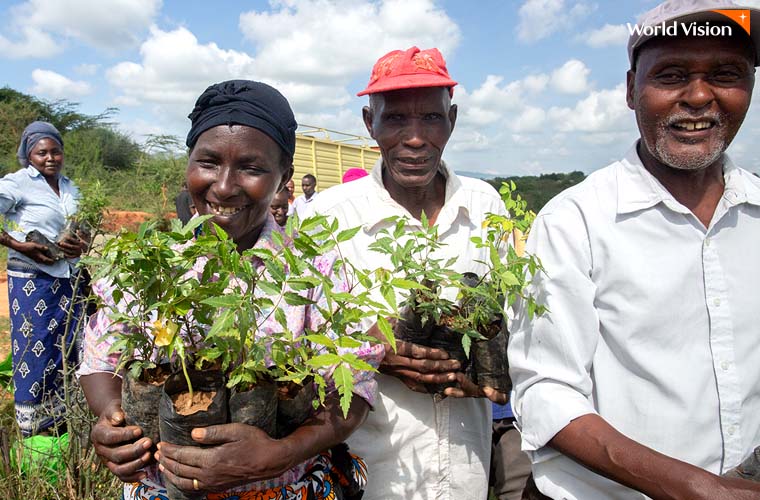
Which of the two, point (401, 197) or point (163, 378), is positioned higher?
point (401, 197)

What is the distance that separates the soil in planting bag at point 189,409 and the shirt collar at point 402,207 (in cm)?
96

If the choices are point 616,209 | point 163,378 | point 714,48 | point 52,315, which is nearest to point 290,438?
point 163,378

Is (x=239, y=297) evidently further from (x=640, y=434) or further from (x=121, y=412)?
(x=640, y=434)

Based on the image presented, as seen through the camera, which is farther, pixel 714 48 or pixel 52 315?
pixel 52 315

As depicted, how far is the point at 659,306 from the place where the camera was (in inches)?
54.6

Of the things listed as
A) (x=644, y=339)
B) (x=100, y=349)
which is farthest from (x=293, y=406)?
(x=644, y=339)

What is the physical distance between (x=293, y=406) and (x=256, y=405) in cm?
13

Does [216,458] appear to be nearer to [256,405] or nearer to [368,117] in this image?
[256,405]

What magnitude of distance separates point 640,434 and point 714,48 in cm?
102

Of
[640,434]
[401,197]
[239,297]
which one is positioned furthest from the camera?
[401,197]

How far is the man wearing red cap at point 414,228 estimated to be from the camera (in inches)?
74.0

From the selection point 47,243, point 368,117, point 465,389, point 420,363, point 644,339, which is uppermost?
point 368,117

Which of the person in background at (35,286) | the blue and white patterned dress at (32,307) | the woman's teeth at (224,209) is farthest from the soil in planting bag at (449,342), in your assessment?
the blue and white patterned dress at (32,307)

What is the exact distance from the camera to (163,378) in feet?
4.17
